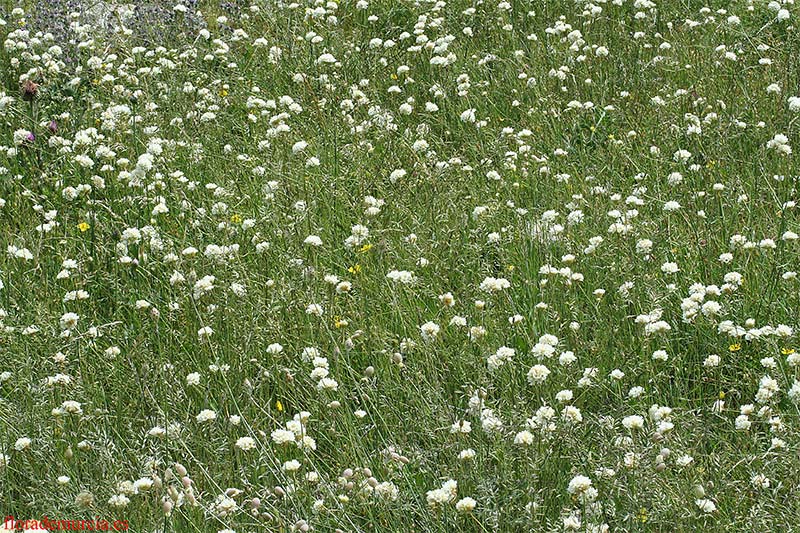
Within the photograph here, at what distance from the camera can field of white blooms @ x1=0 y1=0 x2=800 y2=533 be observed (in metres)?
2.63

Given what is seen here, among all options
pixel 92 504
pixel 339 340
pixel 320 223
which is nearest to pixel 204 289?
pixel 339 340

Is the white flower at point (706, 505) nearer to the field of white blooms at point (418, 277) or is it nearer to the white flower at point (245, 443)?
the field of white blooms at point (418, 277)

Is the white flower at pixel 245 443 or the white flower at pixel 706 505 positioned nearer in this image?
the white flower at pixel 706 505

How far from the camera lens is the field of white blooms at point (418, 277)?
8.63ft

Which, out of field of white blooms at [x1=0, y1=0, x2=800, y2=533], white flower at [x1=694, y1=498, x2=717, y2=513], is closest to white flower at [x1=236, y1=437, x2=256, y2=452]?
field of white blooms at [x1=0, y1=0, x2=800, y2=533]

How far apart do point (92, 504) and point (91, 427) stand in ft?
2.19

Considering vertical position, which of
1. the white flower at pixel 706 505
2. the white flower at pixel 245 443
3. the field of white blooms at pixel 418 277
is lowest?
the field of white blooms at pixel 418 277

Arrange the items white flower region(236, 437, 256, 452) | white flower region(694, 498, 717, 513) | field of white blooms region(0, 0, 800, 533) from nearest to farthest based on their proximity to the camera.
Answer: white flower region(694, 498, 717, 513)
field of white blooms region(0, 0, 800, 533)
white flower region(236, 437, 256, 452)

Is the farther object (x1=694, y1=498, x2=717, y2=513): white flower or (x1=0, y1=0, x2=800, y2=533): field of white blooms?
(x1=0, y1=0, x2=800, y2=533): field of white blooms

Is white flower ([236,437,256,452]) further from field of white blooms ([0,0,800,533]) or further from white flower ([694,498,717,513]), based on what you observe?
white flower ([694,498,717,513])

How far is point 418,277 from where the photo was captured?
12.2ft

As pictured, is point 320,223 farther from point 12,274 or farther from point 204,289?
point 12,274

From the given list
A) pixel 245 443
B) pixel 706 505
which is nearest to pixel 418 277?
pixel 245 443

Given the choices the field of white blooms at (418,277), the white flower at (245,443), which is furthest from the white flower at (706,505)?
the white flower at (245,443)
